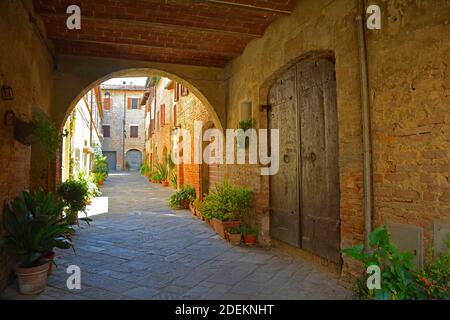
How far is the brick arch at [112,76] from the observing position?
5656 mm

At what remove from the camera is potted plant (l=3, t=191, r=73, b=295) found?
3033 mm

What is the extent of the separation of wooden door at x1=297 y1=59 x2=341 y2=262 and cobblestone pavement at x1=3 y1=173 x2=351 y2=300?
41 cm

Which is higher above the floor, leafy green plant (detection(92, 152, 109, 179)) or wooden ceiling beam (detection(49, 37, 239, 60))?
wooden ceiling beam (detection(49, 37, 239, 60))

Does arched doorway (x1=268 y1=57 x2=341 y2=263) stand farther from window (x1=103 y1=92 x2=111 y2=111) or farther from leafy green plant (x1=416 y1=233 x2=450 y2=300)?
window (x1=103 y1=92 x2=111 y2=111)

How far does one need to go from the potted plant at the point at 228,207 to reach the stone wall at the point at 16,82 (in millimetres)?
3196


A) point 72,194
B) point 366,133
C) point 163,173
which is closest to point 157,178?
point 163,173

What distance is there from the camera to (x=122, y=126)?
31688 mm

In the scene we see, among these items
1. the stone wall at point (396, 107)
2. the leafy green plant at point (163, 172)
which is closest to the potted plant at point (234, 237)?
the stone wall at point (396, 107)

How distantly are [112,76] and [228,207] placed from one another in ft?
12.0

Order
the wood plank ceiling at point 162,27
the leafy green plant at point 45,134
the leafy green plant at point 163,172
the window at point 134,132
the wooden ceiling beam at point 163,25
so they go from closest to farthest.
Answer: the leafy green plant at point 45,134
the wood plank ceiling at point 162,27
the wooden ceiling beam at point 163,25
the leafy green plant at point 163,172
the window at point 134,132

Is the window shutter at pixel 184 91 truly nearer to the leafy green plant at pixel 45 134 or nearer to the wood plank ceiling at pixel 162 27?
the wood plank ceiling at pixel 162 27

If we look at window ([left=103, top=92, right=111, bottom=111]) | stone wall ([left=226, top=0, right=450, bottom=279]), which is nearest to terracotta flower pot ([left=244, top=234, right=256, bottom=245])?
stone wall ([left=226, top=0, right=450, bottom=279])

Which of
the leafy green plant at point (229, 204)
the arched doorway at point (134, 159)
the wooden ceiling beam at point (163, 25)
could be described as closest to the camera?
the wooden ceiling beam at point (163, 25)

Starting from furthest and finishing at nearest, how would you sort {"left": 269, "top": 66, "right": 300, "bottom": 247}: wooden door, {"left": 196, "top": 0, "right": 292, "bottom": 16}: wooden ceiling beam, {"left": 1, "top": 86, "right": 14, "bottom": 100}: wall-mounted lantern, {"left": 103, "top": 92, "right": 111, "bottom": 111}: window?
{"left": 103, "top": 92, "right": 111, "bottom": 111}: window
{"left": 269, "top": 66, "right": 300, "bottom": 247}: wooden door
{"left": 196, "top": 0, "right": 292, "bottom": 16}: wooden ceiling beam
{"left": 1, "top": 86, "right": 14, "bottom": 100}: wall-mounted lantern
